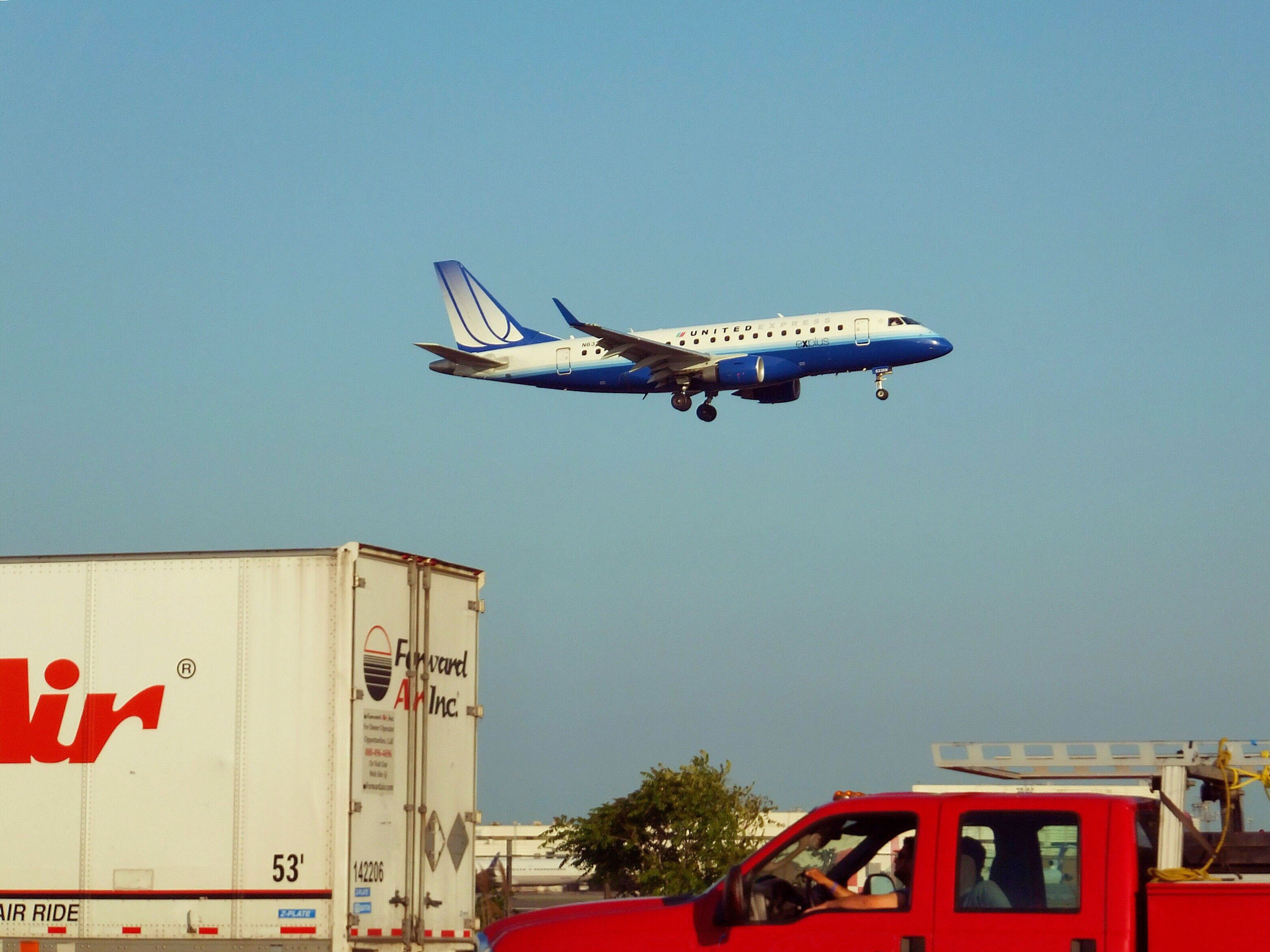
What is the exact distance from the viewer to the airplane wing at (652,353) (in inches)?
1727

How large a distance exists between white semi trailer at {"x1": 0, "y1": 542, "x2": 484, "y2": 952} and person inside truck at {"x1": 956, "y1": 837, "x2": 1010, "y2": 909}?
17.3 ft

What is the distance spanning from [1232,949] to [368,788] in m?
6.43

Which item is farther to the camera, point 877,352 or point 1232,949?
point 877,352

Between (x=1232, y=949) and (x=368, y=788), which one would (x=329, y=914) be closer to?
(x=368, y=788)

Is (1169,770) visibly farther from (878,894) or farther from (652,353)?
(652,353)

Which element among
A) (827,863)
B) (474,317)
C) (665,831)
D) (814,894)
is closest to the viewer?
(814,894)

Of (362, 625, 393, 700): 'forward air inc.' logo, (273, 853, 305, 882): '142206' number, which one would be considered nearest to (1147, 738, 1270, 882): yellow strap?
(362, 625, 393, 700): 'forward air inc.' logo

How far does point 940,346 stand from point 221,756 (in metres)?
33.6

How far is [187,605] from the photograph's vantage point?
456 inches

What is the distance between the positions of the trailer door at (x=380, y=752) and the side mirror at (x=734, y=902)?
452 centimetres

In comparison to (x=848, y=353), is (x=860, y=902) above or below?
below

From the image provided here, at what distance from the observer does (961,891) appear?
6.86 metres

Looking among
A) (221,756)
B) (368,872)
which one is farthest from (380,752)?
(221,756)

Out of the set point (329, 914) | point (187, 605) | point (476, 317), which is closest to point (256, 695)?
point (187, 605)
